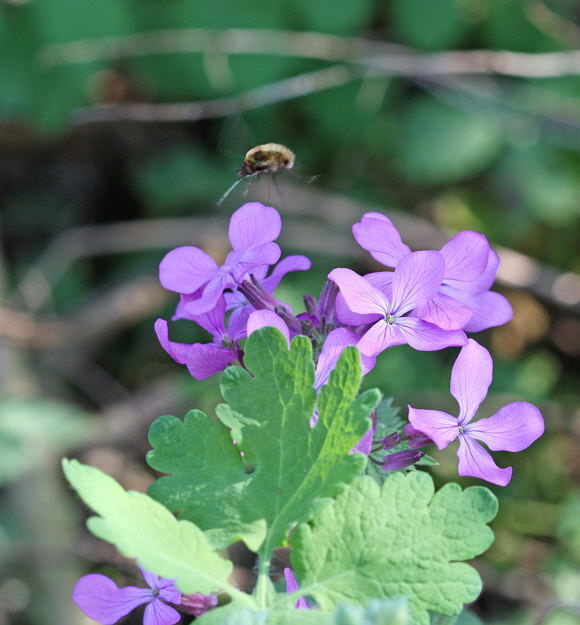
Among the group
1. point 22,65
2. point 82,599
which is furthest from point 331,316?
point 22,65

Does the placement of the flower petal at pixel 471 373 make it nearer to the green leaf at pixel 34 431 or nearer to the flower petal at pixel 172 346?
the flower petal at pixel 172 346

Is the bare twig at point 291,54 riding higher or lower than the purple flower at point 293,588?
higher

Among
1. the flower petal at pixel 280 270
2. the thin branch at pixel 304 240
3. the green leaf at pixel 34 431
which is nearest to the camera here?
the flower petal at pixel 280 270

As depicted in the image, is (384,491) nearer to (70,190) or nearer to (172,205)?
(172,205)

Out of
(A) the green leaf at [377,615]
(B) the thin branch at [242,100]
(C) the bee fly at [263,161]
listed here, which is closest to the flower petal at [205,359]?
(A) the green leaf at [377,615]

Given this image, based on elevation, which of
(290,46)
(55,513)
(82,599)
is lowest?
(55,513)

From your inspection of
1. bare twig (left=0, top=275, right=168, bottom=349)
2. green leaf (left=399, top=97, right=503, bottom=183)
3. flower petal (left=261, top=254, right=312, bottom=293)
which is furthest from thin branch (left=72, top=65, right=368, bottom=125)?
flower petal (left=261, top=254, right=312, bottom=293)
